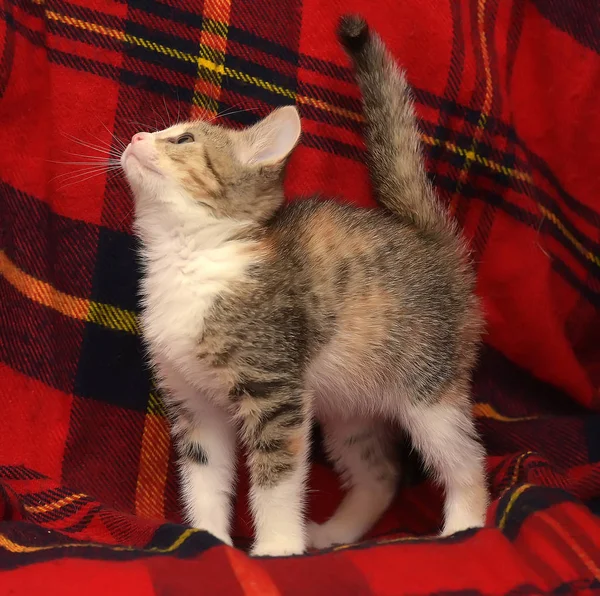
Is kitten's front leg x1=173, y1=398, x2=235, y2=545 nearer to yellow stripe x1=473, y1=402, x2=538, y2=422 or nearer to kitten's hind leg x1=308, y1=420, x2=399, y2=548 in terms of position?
kitten's hind leg x1=308, y1=420, x2=399, y2=548

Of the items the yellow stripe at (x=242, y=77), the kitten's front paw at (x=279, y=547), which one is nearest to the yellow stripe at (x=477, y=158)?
the yellow stripe at (x=242, y=77)

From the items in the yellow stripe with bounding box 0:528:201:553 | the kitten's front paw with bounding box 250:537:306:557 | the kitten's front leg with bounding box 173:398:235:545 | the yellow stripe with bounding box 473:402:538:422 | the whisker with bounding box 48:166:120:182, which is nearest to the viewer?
the yellow stripe with bounding box 0:528:201:553

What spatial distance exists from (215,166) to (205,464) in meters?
0.55

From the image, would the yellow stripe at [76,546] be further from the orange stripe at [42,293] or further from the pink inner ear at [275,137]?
the pink inner ear at [275,137]

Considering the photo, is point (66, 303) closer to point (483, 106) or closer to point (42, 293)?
point (42, 293)

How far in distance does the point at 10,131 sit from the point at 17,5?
0.24m

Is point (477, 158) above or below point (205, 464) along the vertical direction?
above

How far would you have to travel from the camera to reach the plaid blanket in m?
→ 1.34

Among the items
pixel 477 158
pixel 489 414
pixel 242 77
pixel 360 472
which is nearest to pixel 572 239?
pixel 477 158

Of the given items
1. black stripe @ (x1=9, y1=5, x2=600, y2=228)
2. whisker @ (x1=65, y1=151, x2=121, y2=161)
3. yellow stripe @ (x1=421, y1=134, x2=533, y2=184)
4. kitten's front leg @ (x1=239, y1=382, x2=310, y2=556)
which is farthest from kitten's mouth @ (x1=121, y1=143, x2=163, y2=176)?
yellow stripe @ (x1=421, y1=134, x2=533, y2=184)

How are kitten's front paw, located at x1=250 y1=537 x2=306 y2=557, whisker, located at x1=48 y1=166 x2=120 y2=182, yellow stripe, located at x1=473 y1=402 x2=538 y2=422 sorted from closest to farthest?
kitten's front paw, located at x1=250 y1=537 x2=306 y2=557
whisker, located at x1=48 y1=166 x2=120 y2=182
yellow stripe, located at x1=473 y1=402 x2=538 y2=422

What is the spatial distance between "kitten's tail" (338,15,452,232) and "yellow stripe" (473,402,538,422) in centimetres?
40

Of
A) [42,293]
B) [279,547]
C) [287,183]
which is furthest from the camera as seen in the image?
[287,183]

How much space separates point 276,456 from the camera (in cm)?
116
